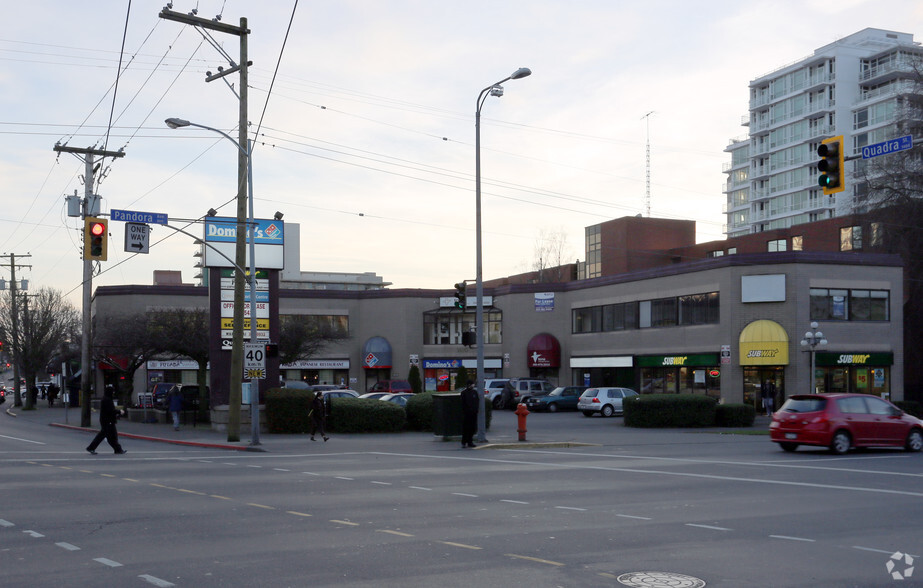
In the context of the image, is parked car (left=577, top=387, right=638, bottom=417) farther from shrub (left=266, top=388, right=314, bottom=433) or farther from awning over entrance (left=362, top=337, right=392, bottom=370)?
awning over entrance (left=362, top=337, right=392, bottom=370)

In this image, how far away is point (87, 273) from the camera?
125 ft

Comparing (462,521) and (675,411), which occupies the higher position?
(462,521)

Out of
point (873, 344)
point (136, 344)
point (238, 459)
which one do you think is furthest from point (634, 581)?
point (873, 344)

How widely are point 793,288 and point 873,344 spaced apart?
5548 millimetres

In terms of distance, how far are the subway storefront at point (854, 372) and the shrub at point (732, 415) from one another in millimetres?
9548

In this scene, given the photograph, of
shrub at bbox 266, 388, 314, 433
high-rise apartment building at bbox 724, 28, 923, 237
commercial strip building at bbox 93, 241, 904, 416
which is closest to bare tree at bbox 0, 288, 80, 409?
commercial strip building at bbox 93, 241, 904, 416

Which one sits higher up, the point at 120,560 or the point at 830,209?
the point at 830,209

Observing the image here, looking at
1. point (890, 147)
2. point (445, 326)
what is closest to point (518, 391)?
point (445, 326)

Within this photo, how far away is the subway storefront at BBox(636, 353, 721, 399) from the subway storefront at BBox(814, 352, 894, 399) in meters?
5.09

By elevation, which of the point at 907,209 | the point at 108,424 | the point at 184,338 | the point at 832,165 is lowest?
the point at 108,424

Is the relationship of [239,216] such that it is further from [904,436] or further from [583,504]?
[904,436]

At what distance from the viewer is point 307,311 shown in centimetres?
6488

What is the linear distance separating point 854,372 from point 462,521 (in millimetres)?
39351

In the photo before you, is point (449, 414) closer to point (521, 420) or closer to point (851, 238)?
point (521, 420)
